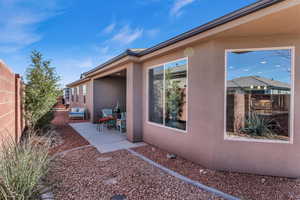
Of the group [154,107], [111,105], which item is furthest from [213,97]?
[111,105]

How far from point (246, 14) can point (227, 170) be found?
3.35 metres

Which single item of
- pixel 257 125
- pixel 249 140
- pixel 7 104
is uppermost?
pixel 7 104

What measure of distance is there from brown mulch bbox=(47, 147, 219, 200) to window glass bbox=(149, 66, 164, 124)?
176 cm

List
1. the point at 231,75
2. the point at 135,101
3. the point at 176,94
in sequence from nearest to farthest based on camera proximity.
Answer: the point at 231,75 → the point at 176,94 → the point at 135,101

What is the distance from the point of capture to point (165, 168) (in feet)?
12.0

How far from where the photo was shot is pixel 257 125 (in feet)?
12.2

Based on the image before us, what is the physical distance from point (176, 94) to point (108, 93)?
277 inches

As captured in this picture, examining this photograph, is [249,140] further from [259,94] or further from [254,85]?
[254,85]

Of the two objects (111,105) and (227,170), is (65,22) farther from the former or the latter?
(227,170)

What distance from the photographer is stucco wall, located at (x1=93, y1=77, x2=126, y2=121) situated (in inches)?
405

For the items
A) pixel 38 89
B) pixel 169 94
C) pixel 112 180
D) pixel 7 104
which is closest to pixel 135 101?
pixel 169 94

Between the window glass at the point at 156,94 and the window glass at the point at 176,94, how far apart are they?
0.24m

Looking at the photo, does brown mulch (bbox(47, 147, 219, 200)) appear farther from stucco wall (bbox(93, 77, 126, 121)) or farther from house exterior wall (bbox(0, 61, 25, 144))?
stucco wall (bbox(93, 77, 126, 121))

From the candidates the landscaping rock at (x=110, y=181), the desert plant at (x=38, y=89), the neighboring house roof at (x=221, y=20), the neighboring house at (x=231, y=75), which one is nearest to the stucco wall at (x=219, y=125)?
the neighboring house at (x=231, y=75)
